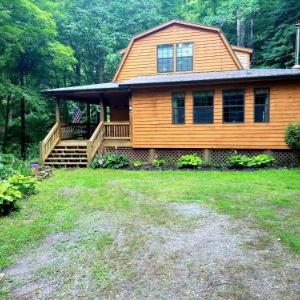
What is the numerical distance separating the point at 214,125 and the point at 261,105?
1880 millimetres

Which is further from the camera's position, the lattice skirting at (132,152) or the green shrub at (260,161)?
the lattice skirting at (132,152)

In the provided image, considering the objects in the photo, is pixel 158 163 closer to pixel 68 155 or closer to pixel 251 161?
pixel 251 161

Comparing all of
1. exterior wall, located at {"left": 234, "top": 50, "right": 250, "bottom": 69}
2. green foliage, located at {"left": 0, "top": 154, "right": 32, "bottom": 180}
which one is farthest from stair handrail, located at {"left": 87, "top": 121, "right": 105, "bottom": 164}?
exterior wall, located at {"left": 234, "top": 50, "right": 250, "bottom": 69}

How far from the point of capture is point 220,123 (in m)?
12.3

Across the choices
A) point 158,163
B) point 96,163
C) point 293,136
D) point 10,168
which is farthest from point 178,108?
point 10,168

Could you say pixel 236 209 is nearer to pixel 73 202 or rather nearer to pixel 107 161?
pixel 73 202

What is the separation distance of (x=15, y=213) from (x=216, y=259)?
14.0 feet

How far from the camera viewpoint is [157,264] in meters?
4.02

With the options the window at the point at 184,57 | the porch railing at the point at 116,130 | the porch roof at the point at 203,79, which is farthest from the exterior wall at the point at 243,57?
the porch railing at the point at 116,130

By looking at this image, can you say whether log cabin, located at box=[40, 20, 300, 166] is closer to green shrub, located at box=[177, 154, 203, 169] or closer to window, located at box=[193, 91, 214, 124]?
window, located at box=[193, 91, 214, 124]

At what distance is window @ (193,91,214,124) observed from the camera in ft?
40.8

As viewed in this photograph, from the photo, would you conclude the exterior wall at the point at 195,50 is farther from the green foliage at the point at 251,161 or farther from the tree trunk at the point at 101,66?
the tree trunk at the point at 101,66

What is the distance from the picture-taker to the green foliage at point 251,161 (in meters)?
11.3

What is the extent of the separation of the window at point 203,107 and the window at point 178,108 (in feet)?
1.63
